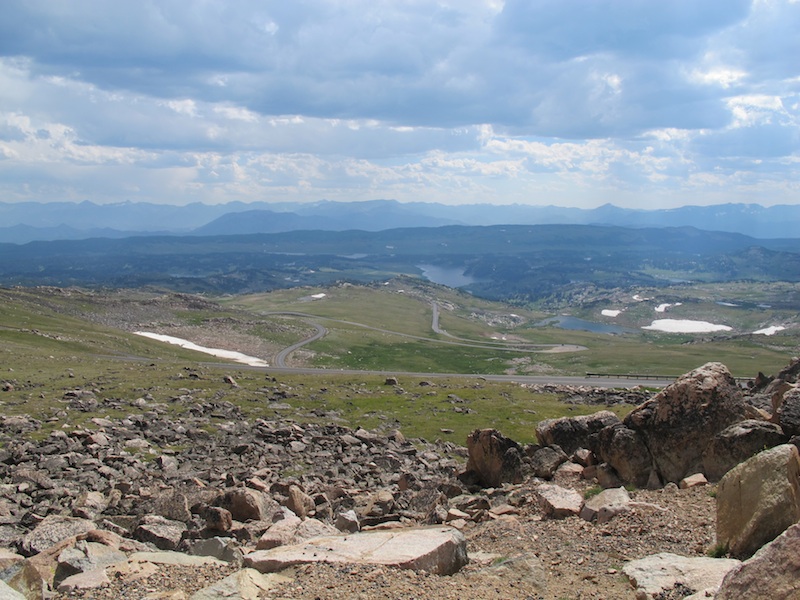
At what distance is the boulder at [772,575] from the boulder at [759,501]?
4.69 metres

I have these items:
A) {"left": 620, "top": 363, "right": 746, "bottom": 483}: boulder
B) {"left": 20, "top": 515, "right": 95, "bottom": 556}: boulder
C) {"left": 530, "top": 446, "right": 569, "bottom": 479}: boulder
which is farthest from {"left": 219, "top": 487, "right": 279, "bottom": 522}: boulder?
{"left": 620, "top": 363, "right": 746, "bottom": 483}: boulder

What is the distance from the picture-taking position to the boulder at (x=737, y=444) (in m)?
25.4

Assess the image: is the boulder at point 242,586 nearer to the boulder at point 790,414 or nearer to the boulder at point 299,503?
the boulder at point 299,503

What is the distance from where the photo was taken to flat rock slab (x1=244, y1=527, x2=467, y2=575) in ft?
56.3

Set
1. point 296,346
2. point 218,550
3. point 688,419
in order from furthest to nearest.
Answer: point 296,346, point 688,419, point 218,550

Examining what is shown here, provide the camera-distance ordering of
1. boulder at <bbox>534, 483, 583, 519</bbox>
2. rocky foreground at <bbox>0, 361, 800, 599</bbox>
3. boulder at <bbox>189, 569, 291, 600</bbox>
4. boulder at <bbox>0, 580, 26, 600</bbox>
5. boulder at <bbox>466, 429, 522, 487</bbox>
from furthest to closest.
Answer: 1. boulder at <bbox>466, 429, 522, 487</bbox>
2. boulder at <bbox>534, 483, 583, 519</bbox>
3. rocky foreground at <bbox>0, 361, 800, 599</bbox>
4. boulder at <bbox>189, 569, 291, 600</bbox>
5. boulder at <bbox>0, 580, 26, 600</bbox>

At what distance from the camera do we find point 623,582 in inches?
660

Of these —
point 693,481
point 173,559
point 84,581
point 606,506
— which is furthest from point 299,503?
point 693,481

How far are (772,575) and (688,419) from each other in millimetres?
17324

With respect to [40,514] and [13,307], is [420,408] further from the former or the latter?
[13,307]

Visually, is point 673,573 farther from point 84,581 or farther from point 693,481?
point 84,581

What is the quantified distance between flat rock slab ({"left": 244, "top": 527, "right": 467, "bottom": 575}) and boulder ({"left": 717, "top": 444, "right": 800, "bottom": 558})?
739cm

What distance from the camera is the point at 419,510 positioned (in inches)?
1149

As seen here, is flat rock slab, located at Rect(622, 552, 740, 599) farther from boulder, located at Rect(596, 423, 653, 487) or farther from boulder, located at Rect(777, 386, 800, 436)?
boulder, located at Rect(777, 386, 800, 436)
